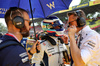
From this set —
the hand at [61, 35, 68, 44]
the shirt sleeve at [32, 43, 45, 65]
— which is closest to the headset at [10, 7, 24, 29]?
the shirt sleeve at [32, 43, 45, 65]

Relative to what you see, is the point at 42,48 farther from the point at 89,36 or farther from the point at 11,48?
the point at 11,48

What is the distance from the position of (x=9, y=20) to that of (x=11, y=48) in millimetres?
478

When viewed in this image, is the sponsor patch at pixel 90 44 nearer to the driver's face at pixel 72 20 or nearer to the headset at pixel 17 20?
the driver's face at pixel 72 20

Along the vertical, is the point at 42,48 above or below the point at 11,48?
below

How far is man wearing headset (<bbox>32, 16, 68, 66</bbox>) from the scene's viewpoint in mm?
1961

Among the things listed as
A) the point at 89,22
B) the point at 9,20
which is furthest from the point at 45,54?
the point at 89,22

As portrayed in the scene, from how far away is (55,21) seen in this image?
2176mm

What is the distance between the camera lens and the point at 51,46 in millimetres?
2100

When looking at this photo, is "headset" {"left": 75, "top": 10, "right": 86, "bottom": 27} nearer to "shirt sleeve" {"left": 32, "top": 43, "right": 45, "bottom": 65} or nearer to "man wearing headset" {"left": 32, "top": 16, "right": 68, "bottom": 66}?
"man wearing headset" {"left": 32, "top": 16, "right": 68, "bottom": 66}

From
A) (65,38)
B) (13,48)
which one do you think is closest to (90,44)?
(65,38)

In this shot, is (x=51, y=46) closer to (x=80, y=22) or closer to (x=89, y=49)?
(x=80, y=22)

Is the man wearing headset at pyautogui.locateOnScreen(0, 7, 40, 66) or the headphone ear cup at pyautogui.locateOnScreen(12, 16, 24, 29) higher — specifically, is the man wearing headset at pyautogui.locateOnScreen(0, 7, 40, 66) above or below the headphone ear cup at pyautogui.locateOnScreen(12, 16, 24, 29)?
below

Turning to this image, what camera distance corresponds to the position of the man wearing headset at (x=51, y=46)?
1961mm

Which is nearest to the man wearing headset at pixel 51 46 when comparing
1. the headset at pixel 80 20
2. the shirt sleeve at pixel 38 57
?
the shirt sleeve at pixel 38 57
